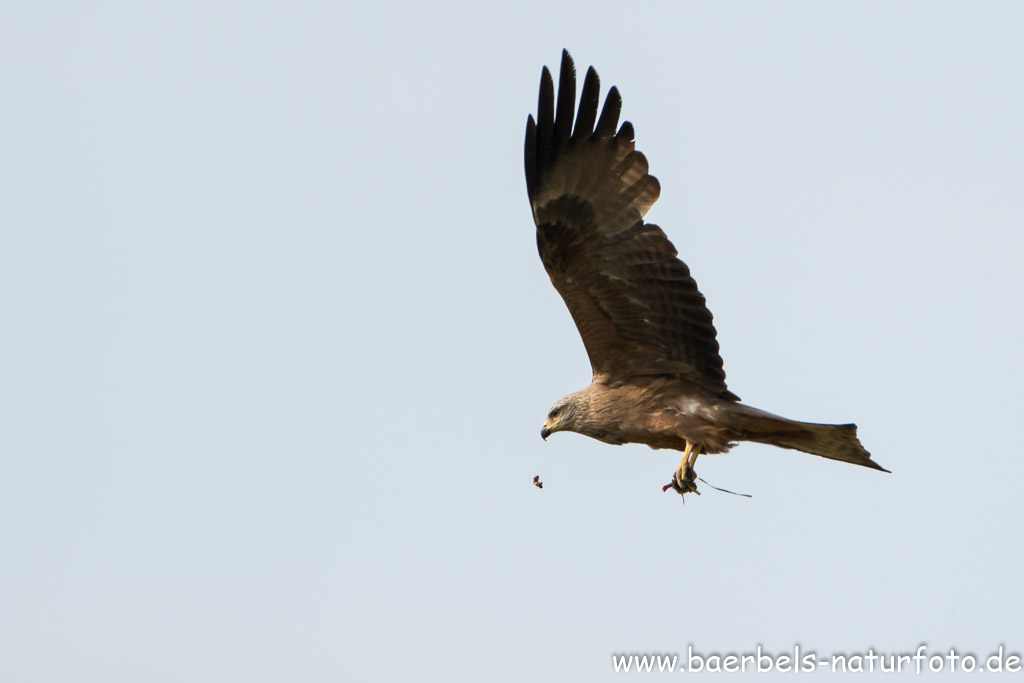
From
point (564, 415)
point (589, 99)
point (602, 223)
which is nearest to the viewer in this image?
point (589, 99)

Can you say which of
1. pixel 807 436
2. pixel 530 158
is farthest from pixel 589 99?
pixel 807 436

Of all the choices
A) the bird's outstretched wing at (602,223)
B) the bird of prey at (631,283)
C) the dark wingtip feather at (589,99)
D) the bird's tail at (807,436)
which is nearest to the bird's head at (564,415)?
the bird of prey at (631,283)

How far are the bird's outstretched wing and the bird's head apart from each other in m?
0.72

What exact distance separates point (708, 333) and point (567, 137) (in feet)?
5.47

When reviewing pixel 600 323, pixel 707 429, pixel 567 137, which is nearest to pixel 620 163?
pixel 567 137

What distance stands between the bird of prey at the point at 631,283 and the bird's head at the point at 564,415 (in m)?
0.33

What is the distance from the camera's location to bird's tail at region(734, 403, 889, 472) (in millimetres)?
7666

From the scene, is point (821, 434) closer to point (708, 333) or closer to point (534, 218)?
point (708, 333)

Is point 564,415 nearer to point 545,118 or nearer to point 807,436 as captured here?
point 807,436

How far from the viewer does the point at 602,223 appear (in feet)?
26.6

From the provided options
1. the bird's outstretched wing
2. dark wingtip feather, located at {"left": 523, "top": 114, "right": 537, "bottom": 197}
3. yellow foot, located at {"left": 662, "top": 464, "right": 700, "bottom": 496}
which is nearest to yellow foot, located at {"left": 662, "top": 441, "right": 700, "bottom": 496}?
yellow foot, located at {"left": 662, "top": 464, "right": 700, "bottom": 496}

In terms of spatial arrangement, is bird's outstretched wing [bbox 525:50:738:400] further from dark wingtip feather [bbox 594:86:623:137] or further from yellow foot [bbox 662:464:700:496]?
yellow foot [bbox 662:464:700:496]

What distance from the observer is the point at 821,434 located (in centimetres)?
776

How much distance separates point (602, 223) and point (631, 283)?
1.49 ft
